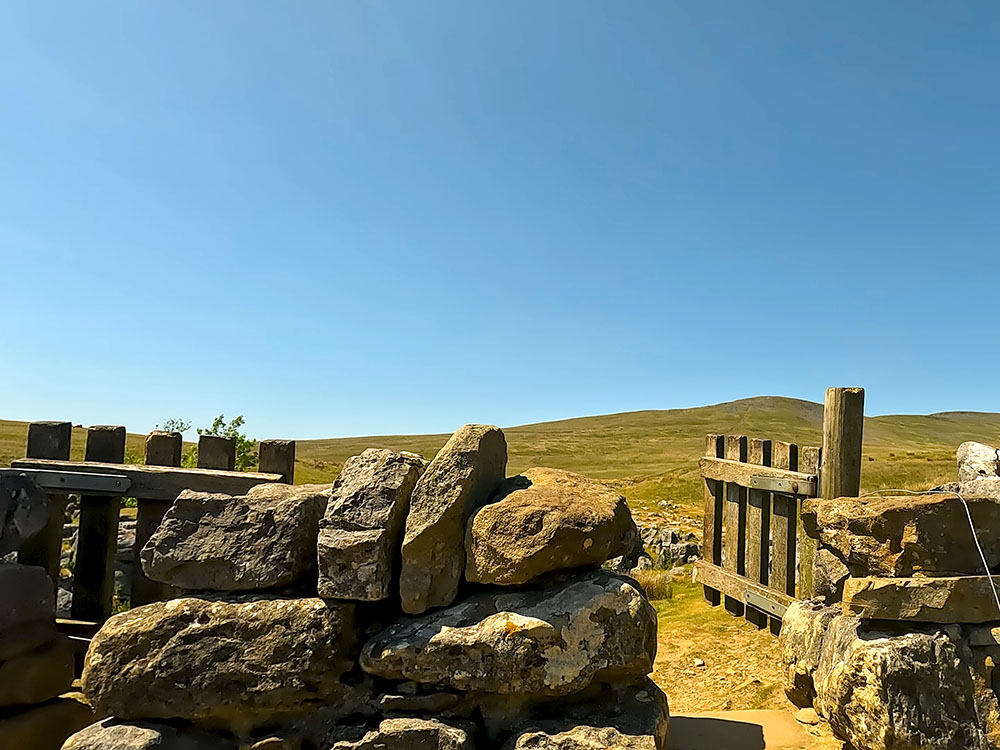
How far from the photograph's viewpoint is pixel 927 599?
4398 mm

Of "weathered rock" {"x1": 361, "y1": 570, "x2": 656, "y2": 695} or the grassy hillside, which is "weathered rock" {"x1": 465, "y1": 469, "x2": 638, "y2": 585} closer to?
"weathered rock" {"x1": 361, "y1": 570, "x2": 656, "y2": 695}

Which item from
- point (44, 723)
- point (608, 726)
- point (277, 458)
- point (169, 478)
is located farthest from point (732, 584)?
point (44, 723)

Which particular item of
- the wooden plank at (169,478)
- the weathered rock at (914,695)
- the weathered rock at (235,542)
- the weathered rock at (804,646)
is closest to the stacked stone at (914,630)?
the weathered rock at (914,695)

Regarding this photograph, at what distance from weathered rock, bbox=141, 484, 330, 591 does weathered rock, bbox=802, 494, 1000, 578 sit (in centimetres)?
376

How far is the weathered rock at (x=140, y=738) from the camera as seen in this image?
3.88 m

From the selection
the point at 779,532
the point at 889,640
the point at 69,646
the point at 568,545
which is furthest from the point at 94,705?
the point at 779,532

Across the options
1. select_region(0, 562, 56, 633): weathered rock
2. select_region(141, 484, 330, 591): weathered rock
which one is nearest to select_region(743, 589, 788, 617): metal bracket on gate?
select_region(141, 484, 330, 591): weathered rock

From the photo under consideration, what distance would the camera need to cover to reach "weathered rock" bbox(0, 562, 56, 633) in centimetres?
495

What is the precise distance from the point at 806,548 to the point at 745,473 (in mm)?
1445

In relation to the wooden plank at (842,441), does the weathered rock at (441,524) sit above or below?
below

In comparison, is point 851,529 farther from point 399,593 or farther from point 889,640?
point 399,593

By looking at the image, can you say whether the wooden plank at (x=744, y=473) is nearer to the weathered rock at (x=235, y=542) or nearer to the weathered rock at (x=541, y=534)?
the weathered rock at (x=541, y=534)

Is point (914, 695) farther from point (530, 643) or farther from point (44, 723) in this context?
point (44, 723)

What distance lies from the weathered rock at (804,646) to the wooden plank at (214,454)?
497 centimetres
